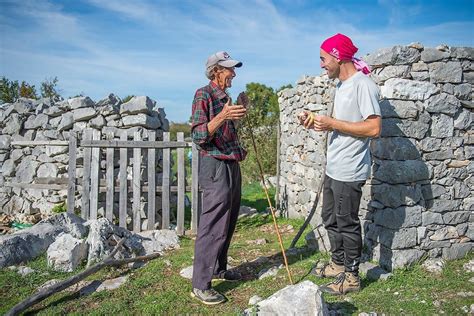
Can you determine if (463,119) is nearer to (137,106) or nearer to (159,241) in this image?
(159,241)

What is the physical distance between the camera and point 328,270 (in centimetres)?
416

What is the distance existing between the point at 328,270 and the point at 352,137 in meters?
1.48

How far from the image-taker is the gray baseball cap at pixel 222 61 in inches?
150

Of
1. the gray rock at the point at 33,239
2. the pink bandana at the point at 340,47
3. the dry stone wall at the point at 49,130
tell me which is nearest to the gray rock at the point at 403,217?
the pink bandana at the point at 340,47

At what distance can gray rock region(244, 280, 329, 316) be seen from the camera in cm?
300

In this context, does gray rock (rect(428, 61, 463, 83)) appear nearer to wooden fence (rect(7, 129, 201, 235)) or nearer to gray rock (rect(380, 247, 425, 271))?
gray rock (rect(380, 247, 425, 271))

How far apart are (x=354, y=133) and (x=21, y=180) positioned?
730 cm

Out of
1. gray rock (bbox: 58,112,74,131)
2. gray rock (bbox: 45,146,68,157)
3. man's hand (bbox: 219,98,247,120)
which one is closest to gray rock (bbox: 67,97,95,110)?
gray rock (bbox: 58,112,74,131)

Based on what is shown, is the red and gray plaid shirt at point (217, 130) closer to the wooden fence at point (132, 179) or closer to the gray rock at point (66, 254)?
the gray rock at point (66, 254)

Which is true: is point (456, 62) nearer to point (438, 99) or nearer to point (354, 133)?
point (438, 99)

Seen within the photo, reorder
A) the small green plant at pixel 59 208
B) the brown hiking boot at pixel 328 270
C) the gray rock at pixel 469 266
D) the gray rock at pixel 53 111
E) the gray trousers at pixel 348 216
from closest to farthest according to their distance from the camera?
the gray trousers at pixel 348 216, the brown hiking boot at pixel 328 270, the gray rock at pixel 469 266, the small green plant at pixel 59 208, the gray rock at pixel 53 111

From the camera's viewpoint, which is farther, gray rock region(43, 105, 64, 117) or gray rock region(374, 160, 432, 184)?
gray rock region(43, 105, 64, 117)

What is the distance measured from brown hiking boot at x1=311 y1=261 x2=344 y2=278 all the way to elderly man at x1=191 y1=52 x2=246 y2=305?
1092 mm

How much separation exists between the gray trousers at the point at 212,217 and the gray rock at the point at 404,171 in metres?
1.74
